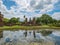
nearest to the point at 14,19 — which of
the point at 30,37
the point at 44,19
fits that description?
the point at 30,37

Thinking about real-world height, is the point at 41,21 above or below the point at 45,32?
above

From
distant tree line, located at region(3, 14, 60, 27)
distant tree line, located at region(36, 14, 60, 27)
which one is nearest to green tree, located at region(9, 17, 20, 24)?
distant tree line, located at region(3, 14, 60, 27)

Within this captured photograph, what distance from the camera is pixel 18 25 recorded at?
3684 millimetres

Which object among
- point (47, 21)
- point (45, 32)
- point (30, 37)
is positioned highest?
point (47, 21)

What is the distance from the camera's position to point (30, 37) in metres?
3.64

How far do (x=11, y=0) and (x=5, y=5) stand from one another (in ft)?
0.61

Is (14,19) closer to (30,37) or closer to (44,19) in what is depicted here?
(30,37)

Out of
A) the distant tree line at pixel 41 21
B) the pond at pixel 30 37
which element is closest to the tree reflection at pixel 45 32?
the pond at pixel 30 37

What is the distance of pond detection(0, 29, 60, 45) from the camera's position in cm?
361

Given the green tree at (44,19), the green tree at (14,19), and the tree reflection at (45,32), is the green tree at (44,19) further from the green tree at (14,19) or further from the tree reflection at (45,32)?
the green tree at (14,19)

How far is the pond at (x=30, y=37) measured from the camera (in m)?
3.61

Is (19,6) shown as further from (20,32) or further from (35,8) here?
(20,32)

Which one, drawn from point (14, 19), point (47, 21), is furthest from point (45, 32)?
point (14, 19)

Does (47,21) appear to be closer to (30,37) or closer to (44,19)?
(44,19)
